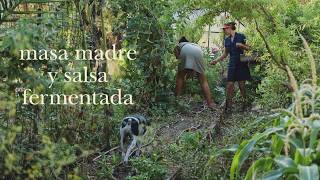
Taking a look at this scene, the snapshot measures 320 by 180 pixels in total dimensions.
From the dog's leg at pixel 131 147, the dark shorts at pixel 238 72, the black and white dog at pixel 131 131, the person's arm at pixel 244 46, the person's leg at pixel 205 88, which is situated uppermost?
the person's arm at pixel 244 46

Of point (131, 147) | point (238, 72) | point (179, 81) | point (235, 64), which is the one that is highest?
point (235, 64)

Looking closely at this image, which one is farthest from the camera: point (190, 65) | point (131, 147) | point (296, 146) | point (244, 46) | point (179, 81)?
point (179, 81)

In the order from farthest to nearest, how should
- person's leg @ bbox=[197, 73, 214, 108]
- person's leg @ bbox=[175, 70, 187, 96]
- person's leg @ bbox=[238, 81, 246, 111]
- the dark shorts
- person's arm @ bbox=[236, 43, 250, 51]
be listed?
person's leg @ bbox=[175, 70, 187, 96] < person's leg @ bbox=[197, 73, 214, 108] < person's leg @ bbox=[238, 81, 246, 111] < the dark shorts < person's arm @ bbox=[236, 43, 250, 51]

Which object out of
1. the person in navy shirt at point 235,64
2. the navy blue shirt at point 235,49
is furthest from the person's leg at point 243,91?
the navy blue shirt at point 235,49

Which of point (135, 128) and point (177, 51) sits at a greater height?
point (177, 51)

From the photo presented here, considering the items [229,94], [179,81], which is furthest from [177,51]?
[229,94]

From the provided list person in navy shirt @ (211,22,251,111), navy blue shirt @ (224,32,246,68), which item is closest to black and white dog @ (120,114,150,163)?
person in navy shirt @ (211,22,251,111)

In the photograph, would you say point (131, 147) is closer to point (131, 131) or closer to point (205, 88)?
point (131, 131)

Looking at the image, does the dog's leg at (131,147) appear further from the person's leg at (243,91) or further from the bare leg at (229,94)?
the person's leg at (243,91)

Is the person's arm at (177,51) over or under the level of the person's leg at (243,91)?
over

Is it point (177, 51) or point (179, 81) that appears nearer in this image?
point (177, 51)

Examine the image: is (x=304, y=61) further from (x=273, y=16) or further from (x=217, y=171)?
(x=217, y=171)

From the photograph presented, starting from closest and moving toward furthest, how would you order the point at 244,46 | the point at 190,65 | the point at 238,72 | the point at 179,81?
the point at 244,46
the point at 238,72
the point at 190,65
the point at 179,81

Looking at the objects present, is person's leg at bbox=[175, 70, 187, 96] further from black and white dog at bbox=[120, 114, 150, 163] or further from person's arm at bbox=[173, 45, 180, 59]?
black and white dog at bbox=[120, 114, 150, 163]
